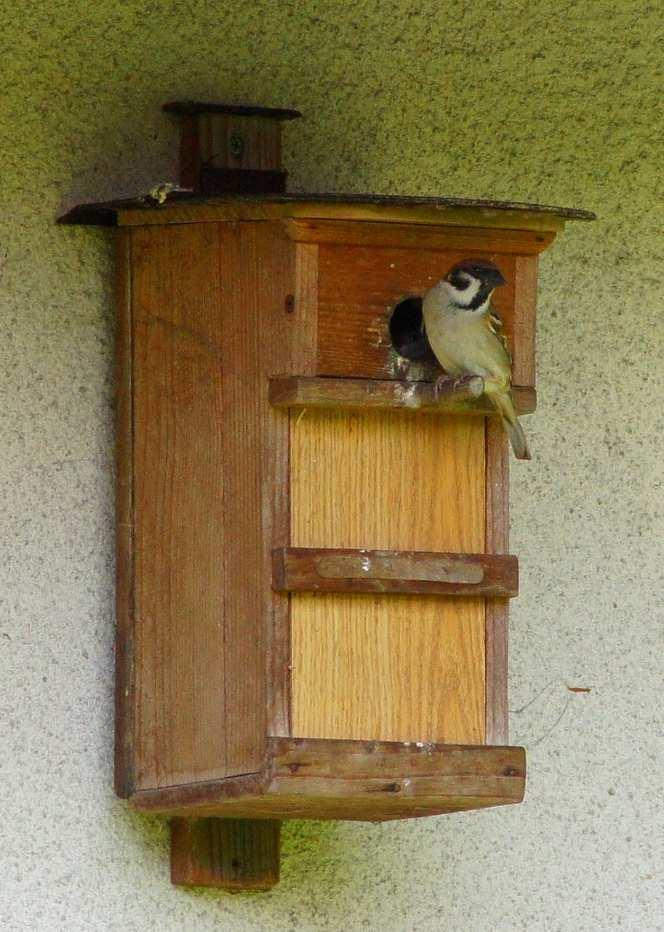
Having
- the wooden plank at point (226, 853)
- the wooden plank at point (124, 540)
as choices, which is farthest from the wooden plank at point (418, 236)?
the wooden plank at point (226, 853)

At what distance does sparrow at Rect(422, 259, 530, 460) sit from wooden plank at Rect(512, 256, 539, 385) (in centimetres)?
4

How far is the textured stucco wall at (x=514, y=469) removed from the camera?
3.86 metres

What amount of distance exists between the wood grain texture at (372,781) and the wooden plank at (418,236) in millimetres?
705

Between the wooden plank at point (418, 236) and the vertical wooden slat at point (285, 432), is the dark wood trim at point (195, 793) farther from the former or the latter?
the wooden plank at point (418, 236)

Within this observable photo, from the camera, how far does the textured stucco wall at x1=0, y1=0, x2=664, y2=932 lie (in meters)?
3.86

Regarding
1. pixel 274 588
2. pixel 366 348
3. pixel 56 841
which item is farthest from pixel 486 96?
pixel 56 841

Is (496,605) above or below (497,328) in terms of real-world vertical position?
below

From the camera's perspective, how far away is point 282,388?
3.55 meters

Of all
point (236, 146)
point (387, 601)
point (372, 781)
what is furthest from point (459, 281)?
point (372, 781)

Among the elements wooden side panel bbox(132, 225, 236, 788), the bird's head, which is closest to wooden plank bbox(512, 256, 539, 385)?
the bird's head

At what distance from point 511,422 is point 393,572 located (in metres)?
0.31

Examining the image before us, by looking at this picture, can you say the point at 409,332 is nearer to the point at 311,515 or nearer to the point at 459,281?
the point at 459,281

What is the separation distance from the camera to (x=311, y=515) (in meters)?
3.58

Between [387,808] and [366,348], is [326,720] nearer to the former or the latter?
[387,808]
